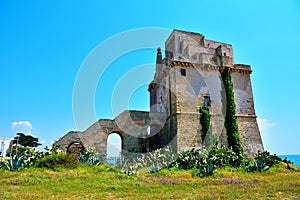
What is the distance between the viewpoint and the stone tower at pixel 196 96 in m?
18.9

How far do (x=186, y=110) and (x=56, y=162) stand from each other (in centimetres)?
1141

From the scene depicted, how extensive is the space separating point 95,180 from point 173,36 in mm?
17689

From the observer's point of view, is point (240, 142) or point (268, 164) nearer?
point (268, 164)

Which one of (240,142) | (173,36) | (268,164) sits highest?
(173,36)

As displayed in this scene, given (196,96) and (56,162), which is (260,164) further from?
(56,162)

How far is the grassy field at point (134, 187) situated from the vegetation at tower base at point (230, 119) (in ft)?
22.4

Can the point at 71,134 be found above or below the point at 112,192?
above

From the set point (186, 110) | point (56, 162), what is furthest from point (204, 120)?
point (56, 162)

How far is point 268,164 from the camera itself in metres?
14.1

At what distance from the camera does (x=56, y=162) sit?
42.0 feet

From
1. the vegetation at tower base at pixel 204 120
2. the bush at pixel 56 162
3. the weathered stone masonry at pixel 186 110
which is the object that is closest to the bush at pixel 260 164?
the vegetation at tower base at pixel 204 120

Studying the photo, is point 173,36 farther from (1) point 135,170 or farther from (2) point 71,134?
(1) point 135,170

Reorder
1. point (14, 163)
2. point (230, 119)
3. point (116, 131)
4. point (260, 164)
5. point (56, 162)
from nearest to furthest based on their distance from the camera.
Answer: point (14, 163) < point (56, 162) < point (260, 164) < point (230, 119) < point (116, 131)

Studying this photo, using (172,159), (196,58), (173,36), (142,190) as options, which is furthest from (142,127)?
(142,190)
